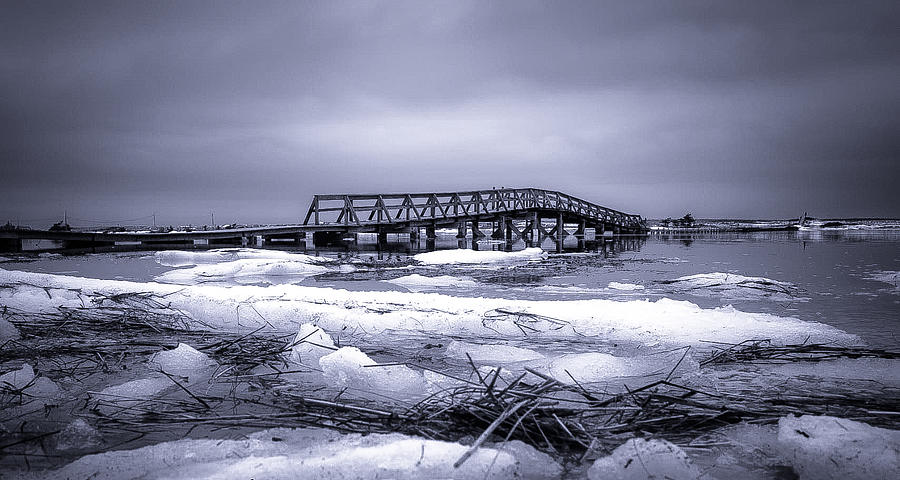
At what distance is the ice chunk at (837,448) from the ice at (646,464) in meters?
0.37

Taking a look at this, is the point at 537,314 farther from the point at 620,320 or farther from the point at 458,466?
the point at 458,466

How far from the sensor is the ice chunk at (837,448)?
1.35m

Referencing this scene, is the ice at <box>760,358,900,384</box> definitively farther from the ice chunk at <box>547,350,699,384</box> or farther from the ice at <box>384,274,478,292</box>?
the ice at <box>384,274,478,292</box>

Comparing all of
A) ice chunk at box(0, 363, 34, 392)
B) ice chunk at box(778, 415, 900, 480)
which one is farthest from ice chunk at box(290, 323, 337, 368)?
ice chunk at box(778, 415, 900, 480)

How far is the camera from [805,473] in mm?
1397

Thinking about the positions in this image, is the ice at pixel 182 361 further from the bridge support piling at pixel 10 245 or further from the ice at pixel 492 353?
the bridge support piling at pixel 10 245

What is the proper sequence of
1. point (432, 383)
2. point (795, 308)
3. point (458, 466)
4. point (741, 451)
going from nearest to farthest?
point (458, 466) → point (741, 451) → point (432, 383) → point (795, 308)

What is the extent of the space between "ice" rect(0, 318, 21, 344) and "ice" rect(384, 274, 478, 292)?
13.1ft

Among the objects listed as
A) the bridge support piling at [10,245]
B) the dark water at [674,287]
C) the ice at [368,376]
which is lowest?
the dark water at [674,287]

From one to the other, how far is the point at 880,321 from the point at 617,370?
2.98 metres

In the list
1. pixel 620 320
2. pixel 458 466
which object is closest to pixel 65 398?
pixel 458 466

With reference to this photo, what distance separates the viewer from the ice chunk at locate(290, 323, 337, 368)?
2.62 meters

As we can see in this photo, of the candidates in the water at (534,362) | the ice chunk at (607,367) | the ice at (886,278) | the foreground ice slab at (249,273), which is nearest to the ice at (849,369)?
the water at (534,362)

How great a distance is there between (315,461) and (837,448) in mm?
1593
